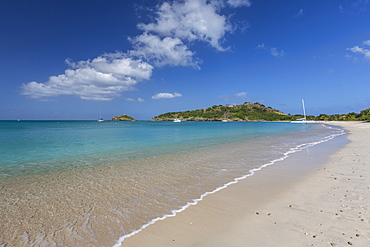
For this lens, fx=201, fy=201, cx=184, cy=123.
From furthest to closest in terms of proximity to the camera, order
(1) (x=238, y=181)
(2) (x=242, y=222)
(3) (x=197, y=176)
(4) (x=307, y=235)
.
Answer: (3) (x=197, y=176) < (1) (x=238, y=181) < (2) (x=242, y=222) < (4) (x=307, y=235)

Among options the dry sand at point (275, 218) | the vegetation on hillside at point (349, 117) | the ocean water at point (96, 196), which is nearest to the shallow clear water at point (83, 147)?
the ocean water at point (96, 196)

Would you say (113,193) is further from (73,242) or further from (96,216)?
(73,242)

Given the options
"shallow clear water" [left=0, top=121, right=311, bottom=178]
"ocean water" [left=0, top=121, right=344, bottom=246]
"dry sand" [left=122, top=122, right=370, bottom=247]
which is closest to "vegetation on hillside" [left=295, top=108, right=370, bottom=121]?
"shallow clear water" [left=0, top=121, right=311, bottom=178]

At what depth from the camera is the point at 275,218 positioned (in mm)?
4840

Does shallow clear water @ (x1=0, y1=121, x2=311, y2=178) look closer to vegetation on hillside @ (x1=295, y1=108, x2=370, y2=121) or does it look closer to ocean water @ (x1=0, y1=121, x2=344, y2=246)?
ocean water @ (x1=0, y1=121, x2=344, y2=246)

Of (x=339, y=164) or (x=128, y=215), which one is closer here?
(x=128, y=215)

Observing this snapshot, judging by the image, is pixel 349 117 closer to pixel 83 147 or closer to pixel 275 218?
pixel 83 147

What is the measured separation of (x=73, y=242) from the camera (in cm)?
406

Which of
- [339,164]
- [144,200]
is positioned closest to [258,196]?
[144,200]

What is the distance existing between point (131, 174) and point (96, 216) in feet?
14.2

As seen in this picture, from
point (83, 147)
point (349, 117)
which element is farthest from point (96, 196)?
point (349, 117)

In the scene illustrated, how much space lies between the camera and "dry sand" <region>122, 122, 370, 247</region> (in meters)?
3.97

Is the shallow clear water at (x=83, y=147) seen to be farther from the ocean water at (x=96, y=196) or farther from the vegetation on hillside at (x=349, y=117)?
the vegetation on hillside at (x=349, y=117)

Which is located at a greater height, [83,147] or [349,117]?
[349,117]
